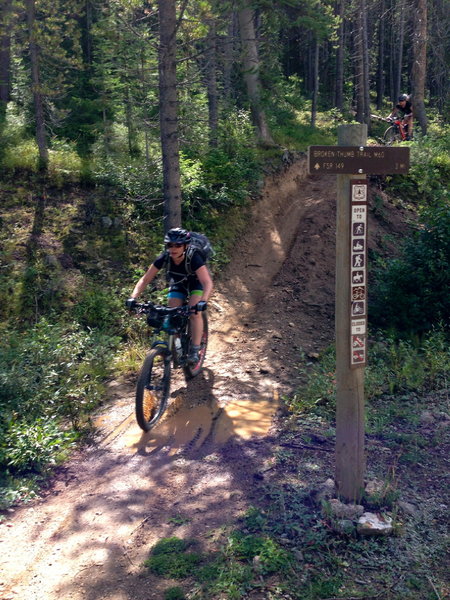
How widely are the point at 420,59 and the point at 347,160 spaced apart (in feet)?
67.8

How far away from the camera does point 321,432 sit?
607cm

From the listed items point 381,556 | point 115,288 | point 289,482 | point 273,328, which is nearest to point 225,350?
point 273,328

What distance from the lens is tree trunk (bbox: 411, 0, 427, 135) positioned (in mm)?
21141

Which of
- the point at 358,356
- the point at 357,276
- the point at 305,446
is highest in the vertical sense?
the point at 357,276

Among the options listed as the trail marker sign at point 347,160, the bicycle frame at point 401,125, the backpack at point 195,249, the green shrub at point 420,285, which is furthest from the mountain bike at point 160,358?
the bicycle frame at point 401,125

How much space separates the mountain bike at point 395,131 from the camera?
62.3 ft

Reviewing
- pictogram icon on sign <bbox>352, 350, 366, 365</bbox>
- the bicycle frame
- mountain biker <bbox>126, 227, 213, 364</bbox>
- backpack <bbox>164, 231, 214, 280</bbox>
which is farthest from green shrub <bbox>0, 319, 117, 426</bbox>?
the bicycle frame

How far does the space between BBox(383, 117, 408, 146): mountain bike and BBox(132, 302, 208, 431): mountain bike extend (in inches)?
563

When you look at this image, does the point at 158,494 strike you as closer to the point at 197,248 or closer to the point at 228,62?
the point at 197,248

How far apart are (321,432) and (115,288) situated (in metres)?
5.59

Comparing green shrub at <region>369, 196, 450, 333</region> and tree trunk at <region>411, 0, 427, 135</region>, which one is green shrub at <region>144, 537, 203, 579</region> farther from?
tree trunk at <region>411, 0, 427, 135</region>

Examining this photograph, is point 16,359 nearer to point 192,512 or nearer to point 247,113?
point 192,512

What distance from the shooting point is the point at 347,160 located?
14.0 ft

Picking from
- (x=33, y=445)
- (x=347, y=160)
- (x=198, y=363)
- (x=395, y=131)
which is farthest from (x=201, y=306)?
(x=395, y=131)
